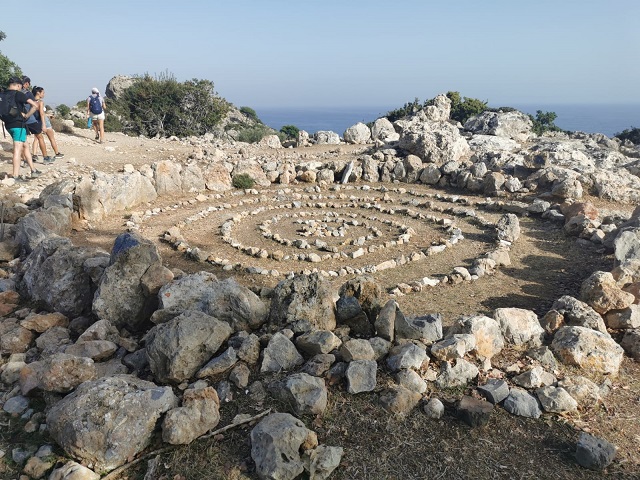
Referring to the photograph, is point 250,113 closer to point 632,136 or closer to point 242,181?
point 632,136

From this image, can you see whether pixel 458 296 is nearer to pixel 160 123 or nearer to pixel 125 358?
pixel 125 358

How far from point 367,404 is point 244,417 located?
1370 millimetres

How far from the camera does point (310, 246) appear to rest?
41.7 feet

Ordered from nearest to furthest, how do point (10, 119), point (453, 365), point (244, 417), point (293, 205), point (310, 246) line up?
point (244, 417), point (453, 365), point (310, 246), point (10, 119), point (293, 205)

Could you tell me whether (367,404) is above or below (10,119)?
below

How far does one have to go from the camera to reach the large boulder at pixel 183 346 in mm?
5695

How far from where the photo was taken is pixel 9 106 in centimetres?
1377

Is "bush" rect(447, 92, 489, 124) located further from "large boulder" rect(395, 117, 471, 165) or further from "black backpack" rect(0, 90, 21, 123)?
"black backpack" rect(0, 90, 21, 123)

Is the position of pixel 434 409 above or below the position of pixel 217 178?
below

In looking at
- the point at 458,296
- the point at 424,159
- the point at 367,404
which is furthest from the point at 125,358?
the point at 424,159

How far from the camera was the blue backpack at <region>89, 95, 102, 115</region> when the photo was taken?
68.2 feet

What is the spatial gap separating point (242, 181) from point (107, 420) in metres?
14.1

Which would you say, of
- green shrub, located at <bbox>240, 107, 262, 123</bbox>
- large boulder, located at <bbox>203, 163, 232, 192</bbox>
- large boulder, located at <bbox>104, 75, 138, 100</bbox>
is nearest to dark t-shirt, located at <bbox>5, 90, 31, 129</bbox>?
large boulder, located at <bbox>203, 163, 232, 192</bbox>

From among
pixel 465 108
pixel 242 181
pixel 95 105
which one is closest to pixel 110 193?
pixel 242 181
